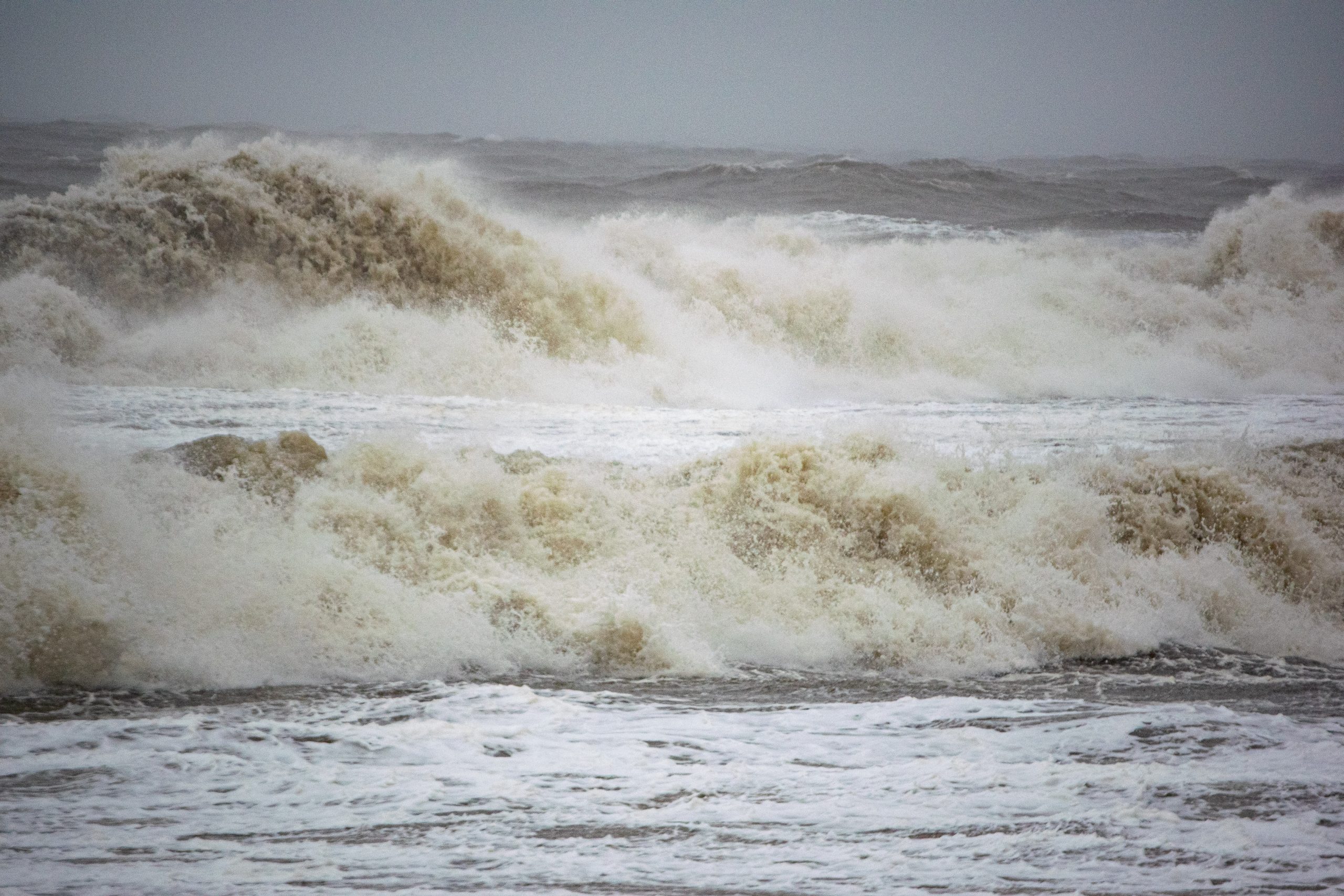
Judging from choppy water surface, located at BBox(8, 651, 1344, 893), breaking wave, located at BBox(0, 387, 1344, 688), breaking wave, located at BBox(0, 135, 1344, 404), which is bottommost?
choppy water surface, located at BBox(8, 651, 1344, 893)

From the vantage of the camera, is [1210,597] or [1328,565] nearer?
[1210,597]

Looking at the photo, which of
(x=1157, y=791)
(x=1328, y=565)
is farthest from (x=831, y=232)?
(x=1157, y=791)

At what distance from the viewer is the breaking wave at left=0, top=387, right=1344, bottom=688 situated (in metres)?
2.34

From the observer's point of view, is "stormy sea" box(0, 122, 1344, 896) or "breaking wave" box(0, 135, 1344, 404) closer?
"stormy sea" box(0, 122, 1344, 896)

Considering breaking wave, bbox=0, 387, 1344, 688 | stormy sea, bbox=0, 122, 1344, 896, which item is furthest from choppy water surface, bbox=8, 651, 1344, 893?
breaking wave, bbox=0, 387, 1344, 688

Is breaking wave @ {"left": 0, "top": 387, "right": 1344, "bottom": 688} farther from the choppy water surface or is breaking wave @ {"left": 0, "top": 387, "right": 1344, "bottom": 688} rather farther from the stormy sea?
the choppy water surface

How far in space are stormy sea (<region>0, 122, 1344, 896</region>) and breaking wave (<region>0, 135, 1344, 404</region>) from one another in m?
0.03

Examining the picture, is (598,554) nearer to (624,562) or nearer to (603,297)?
(624,562)

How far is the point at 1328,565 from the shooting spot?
127 inches

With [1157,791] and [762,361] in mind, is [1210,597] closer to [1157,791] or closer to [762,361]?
[1157,791]

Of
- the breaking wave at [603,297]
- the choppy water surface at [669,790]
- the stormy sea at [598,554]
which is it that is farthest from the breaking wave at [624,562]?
the breaking wave at [603,297]

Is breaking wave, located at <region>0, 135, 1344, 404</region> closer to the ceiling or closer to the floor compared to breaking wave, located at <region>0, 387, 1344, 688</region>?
closer to the ceiling

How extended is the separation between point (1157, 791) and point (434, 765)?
132 centimetres

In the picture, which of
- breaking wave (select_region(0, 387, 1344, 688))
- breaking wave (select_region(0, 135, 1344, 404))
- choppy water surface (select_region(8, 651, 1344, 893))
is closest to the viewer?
choppy water surface (select_region(8, 651, 1344, 893))
